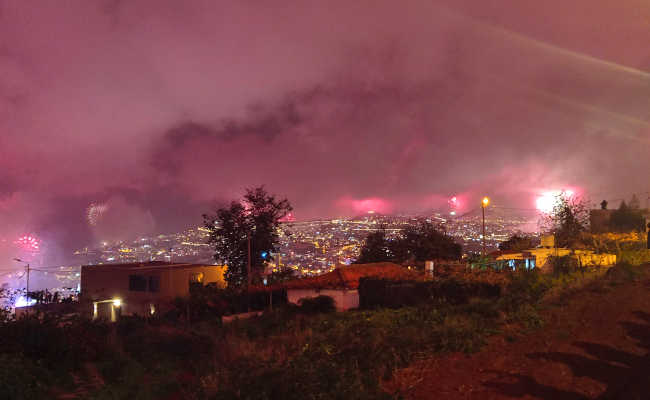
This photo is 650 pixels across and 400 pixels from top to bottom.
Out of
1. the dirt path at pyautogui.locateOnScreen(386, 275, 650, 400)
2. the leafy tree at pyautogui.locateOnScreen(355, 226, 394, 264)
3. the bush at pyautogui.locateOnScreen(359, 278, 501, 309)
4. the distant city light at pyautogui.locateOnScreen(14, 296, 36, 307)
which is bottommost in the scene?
the distant city light at pyautogui.locateOnScreen(14, 296, 36, 307)

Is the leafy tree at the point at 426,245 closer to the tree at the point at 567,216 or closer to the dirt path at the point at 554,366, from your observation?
the tree at the point at 567,216

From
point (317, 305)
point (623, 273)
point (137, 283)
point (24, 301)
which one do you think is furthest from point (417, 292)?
point (24, 301)

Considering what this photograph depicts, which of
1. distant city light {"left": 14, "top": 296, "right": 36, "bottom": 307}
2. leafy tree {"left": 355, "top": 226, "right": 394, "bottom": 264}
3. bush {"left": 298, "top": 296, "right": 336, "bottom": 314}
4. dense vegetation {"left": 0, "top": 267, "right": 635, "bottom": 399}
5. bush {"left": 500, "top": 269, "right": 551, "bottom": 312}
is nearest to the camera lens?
dense vegetation {"left": 0, "top": 267, "right": 635, "bottom": 399}

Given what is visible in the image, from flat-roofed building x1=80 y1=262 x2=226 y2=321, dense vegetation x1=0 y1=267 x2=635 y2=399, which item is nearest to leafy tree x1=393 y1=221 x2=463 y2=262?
flat-roofed building x1=80 y1=262 x2=226 y2=321

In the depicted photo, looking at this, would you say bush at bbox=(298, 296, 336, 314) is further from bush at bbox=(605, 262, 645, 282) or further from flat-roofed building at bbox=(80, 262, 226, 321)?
flat-roofed building at bbox=(80, 262, 226, 321)

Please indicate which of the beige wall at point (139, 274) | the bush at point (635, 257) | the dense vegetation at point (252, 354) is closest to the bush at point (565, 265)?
the bush at point (635, 257)

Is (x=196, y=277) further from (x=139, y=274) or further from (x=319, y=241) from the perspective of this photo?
(x=319, y=241)
